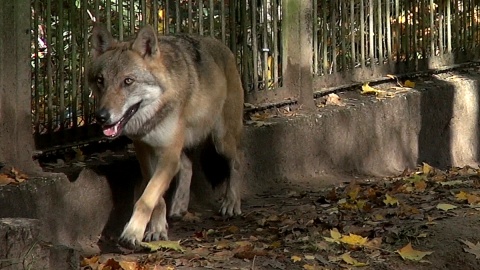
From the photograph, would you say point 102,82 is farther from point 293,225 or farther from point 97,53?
point 293,225

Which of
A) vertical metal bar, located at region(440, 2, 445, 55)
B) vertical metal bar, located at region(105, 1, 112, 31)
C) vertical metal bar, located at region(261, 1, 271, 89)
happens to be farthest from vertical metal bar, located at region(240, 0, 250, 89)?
vertical metal bar, located at region(440, 2, 445, 55)

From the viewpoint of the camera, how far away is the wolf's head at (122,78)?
22.8ft

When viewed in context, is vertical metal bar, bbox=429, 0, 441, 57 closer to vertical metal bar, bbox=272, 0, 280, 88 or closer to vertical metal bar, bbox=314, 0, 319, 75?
vertical metal bar, bbox=314, 0, 319, 75

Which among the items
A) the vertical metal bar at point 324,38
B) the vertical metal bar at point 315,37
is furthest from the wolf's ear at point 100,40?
the vertical metal bar at point 324,38

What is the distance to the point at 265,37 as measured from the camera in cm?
982

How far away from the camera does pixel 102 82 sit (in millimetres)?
7066

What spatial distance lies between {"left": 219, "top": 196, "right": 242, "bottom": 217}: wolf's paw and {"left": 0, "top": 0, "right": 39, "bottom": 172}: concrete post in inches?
73.1

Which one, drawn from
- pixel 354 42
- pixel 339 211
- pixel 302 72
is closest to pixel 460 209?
pixel 339 211

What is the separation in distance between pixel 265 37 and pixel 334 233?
10.4 ft

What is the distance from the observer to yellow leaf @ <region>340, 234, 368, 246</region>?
274 inches

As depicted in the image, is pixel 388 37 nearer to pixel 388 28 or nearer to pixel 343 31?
pixel 388 28

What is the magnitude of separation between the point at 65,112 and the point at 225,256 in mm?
1803

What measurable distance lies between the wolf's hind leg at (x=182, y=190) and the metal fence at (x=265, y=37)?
81 centimetres

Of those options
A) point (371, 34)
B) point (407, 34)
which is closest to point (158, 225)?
point (371, 34)
